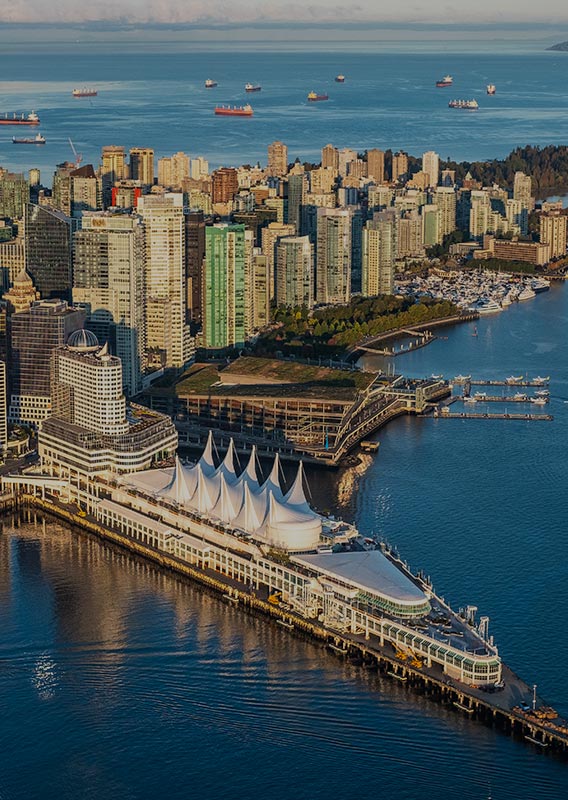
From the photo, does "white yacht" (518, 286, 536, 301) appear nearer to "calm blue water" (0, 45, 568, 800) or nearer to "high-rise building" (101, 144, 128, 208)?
"calm blue water" (0, 45, 568, 800)

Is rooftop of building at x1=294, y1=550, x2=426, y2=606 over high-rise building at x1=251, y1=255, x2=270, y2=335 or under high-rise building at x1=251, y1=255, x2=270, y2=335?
under

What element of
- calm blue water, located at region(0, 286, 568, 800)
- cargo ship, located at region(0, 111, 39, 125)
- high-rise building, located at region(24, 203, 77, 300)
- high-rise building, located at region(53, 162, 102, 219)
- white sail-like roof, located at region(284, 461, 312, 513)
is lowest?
calm blue water, located at region(0, 286, 568, 800)

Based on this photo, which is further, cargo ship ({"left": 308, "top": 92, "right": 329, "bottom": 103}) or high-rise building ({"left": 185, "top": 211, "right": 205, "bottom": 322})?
cargo ship ({"left": 308, "top": 92, "right": 329, "bottom": 103})

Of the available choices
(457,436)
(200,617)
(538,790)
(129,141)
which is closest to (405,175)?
(129,141)

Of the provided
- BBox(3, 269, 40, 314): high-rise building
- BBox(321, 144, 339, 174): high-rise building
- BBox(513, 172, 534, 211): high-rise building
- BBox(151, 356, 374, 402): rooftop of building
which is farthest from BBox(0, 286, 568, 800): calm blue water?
BBox(321, 144, 339, 174): high-rise building

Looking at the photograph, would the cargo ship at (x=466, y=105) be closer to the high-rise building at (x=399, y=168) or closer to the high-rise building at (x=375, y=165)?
the high-rise building at (x=399, y=168)

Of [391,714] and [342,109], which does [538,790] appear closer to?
[391,714]

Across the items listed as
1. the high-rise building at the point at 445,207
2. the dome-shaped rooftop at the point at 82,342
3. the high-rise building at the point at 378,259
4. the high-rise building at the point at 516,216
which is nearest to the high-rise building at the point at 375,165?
the high-rise building at the point at 445,207

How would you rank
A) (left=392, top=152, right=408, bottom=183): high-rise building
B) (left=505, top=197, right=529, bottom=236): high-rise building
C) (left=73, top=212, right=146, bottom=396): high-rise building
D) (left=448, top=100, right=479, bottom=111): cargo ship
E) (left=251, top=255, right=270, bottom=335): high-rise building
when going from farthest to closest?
(left=448, top=100, right=479, bottom=111): cargo ship
(left=392, top=152, right=408, bottom=183): high-rise building
(left=505, top=197, right=529, bottom=236): high-rise building
(left=251, top=255, right=270, bottom=335): high-rise building
(left=73, top=212, right=146, bottom=396): high-rise building
